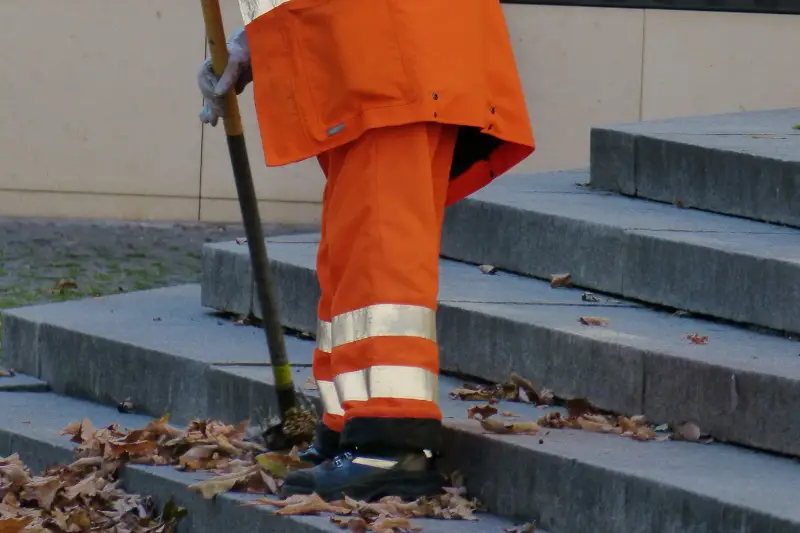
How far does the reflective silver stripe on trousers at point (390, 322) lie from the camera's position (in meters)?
3.46

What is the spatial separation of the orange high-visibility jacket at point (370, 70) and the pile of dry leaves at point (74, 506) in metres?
1.03

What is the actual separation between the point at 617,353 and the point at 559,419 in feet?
0.76

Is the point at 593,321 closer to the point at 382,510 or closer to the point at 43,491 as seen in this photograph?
the point at 382,510

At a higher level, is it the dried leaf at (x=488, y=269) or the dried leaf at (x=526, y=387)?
the dried leaf at (x=488, y=269)

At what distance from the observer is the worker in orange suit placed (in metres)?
3.46

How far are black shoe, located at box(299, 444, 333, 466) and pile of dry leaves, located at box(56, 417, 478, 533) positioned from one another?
0.03 metres

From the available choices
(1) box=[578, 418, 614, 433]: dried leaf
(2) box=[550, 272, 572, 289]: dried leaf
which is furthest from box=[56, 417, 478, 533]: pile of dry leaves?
(2) box=[550, 272, 572, 289]: dried leaf

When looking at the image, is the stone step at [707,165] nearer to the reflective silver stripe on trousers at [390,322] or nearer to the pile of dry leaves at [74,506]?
the reflective silver stripe on trousers at [390,322]

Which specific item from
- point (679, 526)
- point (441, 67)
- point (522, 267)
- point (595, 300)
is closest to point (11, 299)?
point (522, 267)

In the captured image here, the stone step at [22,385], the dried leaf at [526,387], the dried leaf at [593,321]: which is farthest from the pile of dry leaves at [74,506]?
the dried leaf at [593,321]

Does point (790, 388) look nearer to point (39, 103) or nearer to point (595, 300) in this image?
point (595, 300)

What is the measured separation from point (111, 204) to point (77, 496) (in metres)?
4.72

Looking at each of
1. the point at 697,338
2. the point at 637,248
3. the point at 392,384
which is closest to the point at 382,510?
the point at 392,384

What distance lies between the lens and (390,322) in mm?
3461
